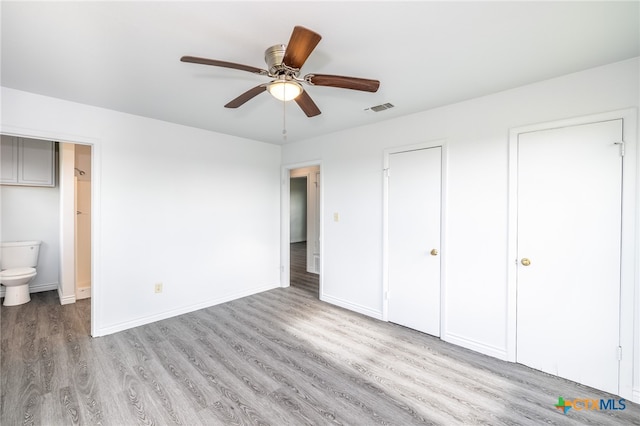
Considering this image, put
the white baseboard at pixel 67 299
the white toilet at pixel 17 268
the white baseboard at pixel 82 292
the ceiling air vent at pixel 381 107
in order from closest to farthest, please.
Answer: the ceiling air vent at pixel 381 107, the white toilet at pixel 17 268, the white baseboard at pixel 67 299, the white baseboard at pixel 82 292

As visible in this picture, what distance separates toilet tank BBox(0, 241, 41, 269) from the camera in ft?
12.1

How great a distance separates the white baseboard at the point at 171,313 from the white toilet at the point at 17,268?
1.81 meters

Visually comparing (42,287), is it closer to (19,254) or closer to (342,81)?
(19,254)

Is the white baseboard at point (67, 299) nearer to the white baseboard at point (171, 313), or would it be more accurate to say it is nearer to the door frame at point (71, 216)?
the door frame at point (71, 216)

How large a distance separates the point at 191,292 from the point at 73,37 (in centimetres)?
290

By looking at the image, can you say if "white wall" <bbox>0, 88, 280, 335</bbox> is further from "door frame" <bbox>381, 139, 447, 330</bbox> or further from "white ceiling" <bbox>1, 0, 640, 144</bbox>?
"door frame" <bbox>381, 139, 447, 330</bbox>

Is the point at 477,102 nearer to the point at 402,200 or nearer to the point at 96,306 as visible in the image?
the point at 402,200

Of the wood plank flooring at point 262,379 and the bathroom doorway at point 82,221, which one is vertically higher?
the bathroom doorway at point 82,221

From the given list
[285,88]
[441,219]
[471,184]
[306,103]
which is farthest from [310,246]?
[285,88]

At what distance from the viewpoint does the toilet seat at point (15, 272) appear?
3.43 m

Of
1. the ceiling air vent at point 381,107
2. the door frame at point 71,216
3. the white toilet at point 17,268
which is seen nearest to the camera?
the door frame at point 71,216

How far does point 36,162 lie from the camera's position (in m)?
3.97

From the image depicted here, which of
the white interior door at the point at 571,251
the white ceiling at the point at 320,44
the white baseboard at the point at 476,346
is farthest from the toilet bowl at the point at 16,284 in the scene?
the white interior door at the point at 571,251

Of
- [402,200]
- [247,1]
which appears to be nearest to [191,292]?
[402,200]
